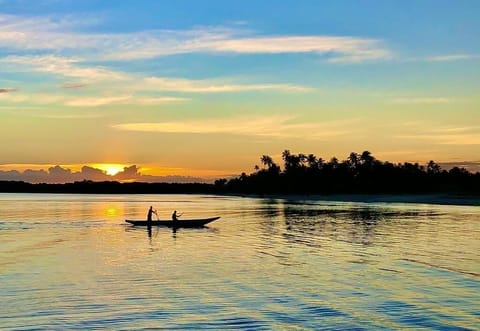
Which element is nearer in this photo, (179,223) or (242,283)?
(242,283)

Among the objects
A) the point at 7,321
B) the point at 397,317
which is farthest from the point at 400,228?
the point at 7,321

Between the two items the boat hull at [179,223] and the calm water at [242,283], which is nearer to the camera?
the calm water at [242,283]

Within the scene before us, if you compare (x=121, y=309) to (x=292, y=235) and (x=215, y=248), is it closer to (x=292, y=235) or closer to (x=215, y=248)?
(x=215, y=248)

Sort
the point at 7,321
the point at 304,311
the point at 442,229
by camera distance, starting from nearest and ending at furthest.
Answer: the point at 7,321
the point at 304,311
the point at 442,229

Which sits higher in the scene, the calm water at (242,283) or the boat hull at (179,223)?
the boat hull at (179,223)

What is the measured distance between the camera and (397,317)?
62.6 ft

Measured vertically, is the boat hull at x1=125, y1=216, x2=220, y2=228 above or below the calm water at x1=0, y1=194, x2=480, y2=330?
above

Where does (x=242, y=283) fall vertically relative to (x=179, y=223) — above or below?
below

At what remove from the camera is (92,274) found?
28672 mm

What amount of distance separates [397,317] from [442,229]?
38.4 metres

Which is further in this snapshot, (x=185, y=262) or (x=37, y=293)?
(x=185, y=262)

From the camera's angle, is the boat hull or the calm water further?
the boat hull

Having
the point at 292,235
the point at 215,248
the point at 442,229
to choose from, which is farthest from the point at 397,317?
the point at 442,229

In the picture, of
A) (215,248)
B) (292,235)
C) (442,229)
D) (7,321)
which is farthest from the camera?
(442,229)
